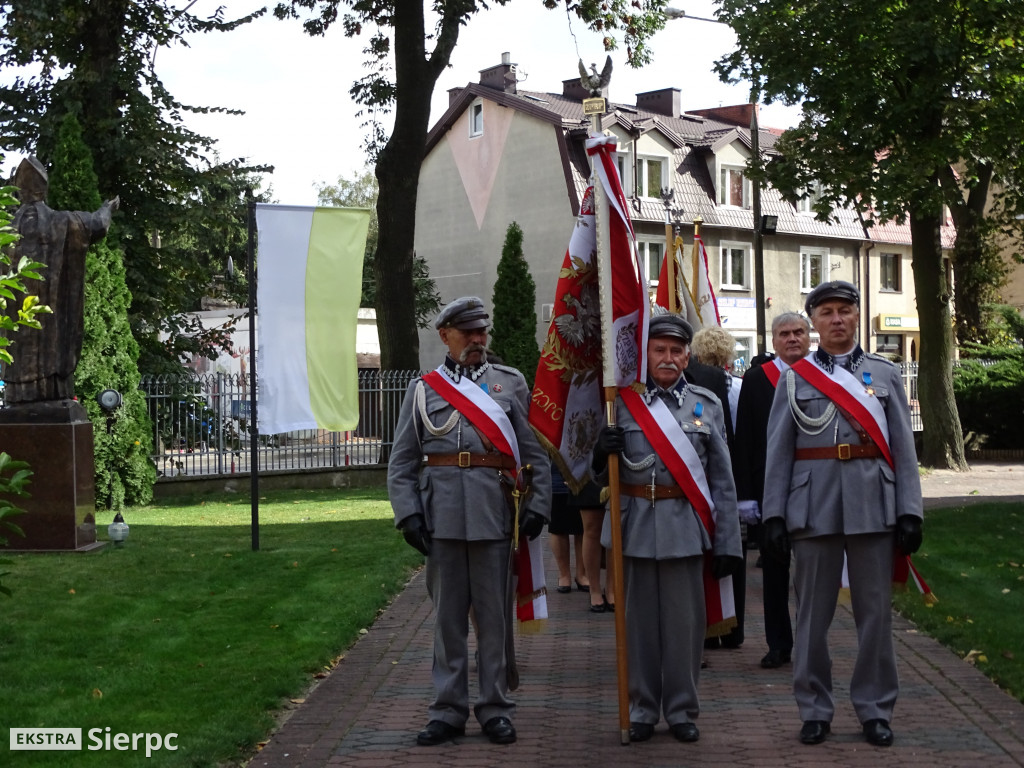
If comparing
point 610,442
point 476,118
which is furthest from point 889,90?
point 476,118

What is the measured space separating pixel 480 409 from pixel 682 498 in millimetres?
1042

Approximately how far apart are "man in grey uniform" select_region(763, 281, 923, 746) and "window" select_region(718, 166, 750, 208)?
42.8 meters

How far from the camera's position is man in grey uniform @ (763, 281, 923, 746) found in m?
6.01

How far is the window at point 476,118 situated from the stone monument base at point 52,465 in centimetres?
3615

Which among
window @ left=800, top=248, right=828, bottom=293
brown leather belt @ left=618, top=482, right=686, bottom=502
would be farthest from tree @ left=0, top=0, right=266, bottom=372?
window @ left=800, top=248, right=828, bottom=293

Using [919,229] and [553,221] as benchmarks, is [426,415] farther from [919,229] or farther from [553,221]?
[553,221]

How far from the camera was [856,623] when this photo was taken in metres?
6.05

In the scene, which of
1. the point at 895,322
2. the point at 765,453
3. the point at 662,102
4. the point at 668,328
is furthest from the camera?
the point at 895,322

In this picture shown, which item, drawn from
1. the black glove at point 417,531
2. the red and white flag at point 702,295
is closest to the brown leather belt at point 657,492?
the black glove at point 417,531

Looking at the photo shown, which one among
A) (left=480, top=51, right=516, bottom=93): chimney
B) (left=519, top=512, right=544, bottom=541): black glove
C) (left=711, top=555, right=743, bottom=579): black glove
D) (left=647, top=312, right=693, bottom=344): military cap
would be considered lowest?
(left=711, top=555, right=743, bottom=579): black glove

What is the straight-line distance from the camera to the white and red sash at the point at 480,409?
20.6 feet

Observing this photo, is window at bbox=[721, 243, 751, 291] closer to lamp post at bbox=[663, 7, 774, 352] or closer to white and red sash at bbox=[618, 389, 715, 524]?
lamp post at bbox=[663, 7, 774, 352]

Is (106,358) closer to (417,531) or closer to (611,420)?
(417,531)

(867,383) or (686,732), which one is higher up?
(867,383)
